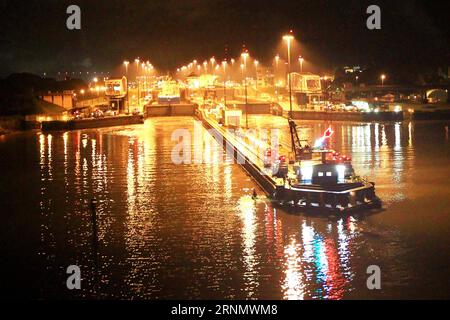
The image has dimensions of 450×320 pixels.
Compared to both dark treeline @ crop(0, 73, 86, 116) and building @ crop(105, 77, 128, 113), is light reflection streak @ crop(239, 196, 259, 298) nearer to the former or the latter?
dark treeline @ crop(0, 73, 86, 116)

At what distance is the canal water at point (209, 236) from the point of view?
34.0ft

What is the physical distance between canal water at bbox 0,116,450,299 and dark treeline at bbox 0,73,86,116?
2583 cm

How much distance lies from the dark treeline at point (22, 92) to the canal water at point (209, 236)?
1017 inches

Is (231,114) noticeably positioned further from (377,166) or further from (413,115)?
(377,166)

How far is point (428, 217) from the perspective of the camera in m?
14.2

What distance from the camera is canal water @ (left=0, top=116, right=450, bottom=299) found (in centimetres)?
1035

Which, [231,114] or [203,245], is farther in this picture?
[231,114]

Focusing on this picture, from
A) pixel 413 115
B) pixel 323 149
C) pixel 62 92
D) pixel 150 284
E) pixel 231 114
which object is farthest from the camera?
pixel 62 92

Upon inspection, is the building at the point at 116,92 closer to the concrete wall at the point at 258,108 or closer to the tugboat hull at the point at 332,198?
the concrete wall at the point at 258,108

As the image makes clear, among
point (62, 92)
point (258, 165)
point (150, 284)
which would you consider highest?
point (62, 92)

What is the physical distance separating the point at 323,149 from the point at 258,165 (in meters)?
3.59

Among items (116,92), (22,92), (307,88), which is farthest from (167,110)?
(22,92)

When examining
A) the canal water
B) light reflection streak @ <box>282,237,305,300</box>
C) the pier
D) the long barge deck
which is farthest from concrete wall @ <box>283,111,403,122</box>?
light reflection streak @ <box>282,237,305,300</box>

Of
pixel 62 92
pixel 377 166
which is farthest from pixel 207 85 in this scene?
pixel 377 166
